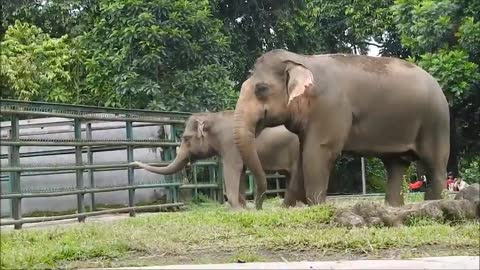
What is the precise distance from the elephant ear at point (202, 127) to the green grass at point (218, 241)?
5.07 metres

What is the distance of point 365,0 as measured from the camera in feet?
78.0

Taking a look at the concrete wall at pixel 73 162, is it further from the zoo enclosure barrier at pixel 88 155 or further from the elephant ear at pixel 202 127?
the elephant ear at pixel 202 127

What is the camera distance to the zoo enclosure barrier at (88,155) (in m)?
8.82

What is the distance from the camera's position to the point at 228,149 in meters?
12.2

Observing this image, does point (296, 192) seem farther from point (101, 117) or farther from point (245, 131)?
point (101, 117)

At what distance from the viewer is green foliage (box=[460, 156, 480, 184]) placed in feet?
76.6

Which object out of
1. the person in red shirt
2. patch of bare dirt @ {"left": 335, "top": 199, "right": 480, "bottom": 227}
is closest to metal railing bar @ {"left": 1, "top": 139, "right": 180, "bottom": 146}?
patch of bare dirt @ {"left": 335, "top": 199, "right": 480, "bottom": 227}

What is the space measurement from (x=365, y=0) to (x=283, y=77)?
14497 mm

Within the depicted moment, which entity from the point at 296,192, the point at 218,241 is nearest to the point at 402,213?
the point at 218,241

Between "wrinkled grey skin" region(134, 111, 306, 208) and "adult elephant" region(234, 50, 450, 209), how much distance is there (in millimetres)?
1691

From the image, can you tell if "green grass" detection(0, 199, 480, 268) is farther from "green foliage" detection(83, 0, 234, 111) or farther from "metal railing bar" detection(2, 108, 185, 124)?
"green foliage" detection(83, 0, 234, 111)

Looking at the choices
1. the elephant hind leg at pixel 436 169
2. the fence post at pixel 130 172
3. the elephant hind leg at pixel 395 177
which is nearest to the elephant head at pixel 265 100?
the elephant hind leg at pixel 395 177

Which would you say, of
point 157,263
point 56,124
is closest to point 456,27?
point 56,124

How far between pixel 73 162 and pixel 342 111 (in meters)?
4.55
